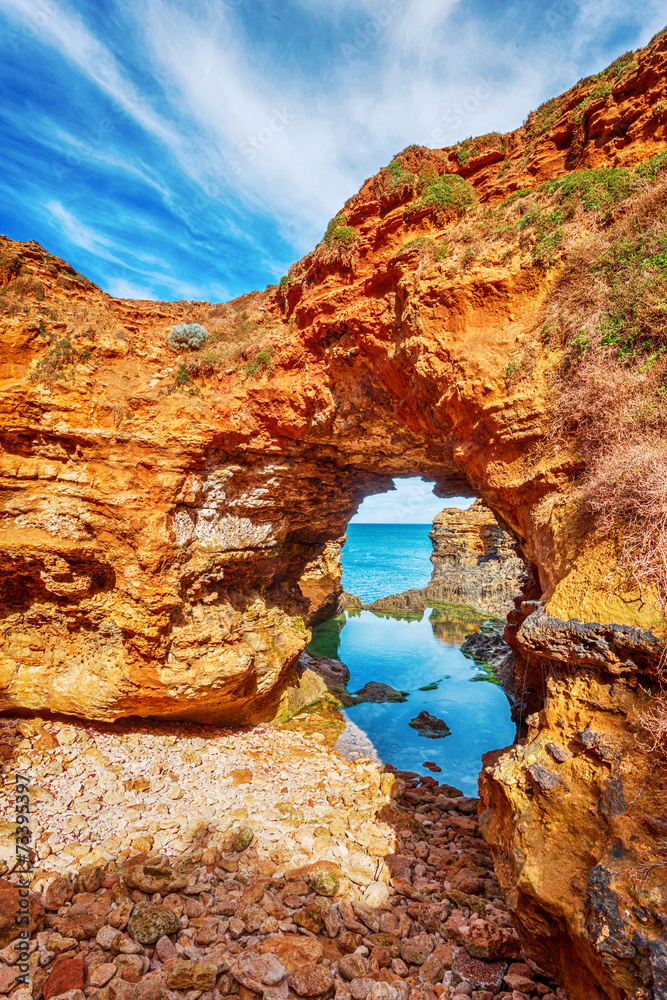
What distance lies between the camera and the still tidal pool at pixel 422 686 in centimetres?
1045

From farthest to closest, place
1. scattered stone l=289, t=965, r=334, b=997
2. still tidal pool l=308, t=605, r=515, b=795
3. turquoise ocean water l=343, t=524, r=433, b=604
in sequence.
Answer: turquoise ocean water l=343, t=524, r=433, b=604 < still tidal pool l=308, t=605, r=515, b=795 < scattered stone l=289, t=965, r=334, b=997

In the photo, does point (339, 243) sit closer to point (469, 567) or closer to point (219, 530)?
point (219, 530)

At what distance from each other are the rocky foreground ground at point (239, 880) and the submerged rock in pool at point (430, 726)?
2421 millimetres

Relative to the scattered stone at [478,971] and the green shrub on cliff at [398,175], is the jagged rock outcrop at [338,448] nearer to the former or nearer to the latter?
the green shrub on cliff at [398,175]

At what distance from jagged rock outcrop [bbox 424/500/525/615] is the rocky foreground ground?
1947 cm

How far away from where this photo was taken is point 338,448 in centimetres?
1062

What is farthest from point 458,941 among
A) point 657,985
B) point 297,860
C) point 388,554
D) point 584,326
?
point 388,554

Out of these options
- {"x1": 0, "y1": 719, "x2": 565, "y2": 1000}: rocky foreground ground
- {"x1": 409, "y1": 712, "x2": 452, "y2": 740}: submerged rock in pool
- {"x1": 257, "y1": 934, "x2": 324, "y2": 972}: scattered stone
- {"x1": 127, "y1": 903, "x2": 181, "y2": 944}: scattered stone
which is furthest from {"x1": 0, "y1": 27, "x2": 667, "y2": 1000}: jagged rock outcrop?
{"x1": 127, "y1": 903, "x2": 181, "y2": 944}: scattered stone

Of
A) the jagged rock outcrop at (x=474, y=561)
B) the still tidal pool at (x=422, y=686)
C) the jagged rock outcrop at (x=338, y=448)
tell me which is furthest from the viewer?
the jagged rock outcrop at (x=474, y=561)

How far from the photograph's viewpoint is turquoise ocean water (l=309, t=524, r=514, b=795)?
10461 millimetres

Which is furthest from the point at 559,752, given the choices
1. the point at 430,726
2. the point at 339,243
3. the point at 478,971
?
the point at 339,243

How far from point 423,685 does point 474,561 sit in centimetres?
1498

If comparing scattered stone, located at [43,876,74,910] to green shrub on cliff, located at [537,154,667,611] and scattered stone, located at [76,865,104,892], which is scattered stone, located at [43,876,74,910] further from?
green shrub on cliff, located at [537,154,667,611]

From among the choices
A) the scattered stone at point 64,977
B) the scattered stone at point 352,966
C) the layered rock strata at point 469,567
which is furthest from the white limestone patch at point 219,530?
the layered rock strata at point 469,567
